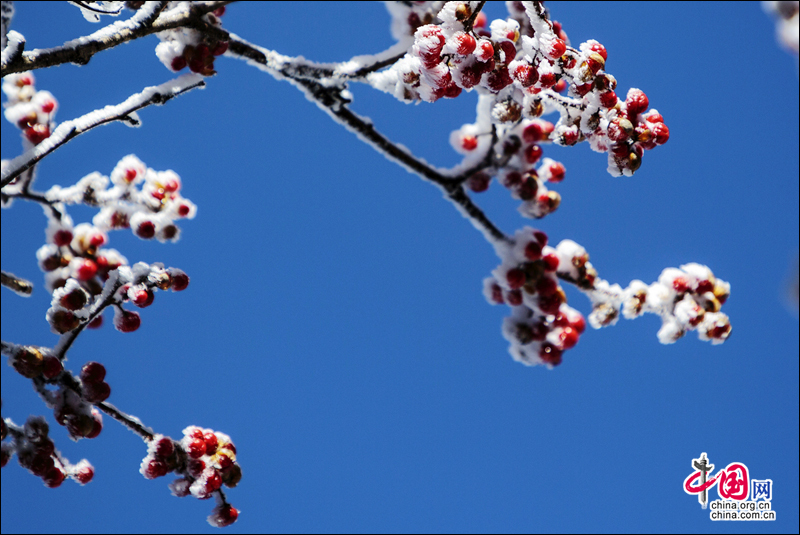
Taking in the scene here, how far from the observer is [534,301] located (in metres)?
3.36

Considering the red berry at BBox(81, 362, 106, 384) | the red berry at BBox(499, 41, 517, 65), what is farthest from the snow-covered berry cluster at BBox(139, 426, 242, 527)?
the red berry at BBox(499, 41, 517, 65)

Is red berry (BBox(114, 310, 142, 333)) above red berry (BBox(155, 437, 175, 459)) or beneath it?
above

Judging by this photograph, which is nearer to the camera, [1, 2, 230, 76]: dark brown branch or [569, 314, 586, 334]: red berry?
[1, 2, 230, 76]: dark brown branch

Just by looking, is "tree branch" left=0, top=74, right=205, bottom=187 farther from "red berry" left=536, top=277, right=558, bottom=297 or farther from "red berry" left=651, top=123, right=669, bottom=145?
"red berry" left=536, top=277, right=558, bottom=297

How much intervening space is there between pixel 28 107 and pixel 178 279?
1.84 meters

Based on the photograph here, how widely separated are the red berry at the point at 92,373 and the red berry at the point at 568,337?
2457mm

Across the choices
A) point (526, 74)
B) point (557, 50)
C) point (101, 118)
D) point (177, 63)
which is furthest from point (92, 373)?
point (557, 50)

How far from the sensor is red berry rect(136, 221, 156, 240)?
131 inches

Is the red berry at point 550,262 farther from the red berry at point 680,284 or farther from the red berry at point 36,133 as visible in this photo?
the red berry at point 36,133

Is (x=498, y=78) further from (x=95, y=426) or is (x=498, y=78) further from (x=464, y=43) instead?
(x=95, y=426)

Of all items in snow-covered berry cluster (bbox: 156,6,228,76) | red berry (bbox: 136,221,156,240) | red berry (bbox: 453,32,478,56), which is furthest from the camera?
red berry (bbox: 136,221,156,240)

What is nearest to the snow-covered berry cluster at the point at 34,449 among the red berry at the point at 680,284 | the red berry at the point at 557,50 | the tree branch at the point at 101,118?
the tree branch at the point at 101,118

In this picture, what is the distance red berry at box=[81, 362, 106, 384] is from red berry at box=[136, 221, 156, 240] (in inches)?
53.9

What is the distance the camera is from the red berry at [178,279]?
7.14 feet
